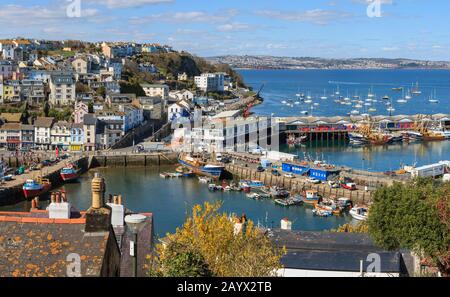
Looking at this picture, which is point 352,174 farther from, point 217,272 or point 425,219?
point 217,272

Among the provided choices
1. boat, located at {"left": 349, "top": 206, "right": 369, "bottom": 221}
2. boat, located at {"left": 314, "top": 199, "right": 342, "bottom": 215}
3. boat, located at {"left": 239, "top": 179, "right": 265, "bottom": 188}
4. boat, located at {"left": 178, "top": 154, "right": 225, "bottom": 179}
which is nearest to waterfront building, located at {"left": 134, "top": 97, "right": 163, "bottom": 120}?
boat, located at {"left": 178, "top": 154, "right": 225, "bottom": 179}

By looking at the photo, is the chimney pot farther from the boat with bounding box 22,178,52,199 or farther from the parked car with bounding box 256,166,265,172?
the parked car with bounding box 256,166,265,172

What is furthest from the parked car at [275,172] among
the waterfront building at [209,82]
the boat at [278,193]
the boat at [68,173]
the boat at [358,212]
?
the waterfront building at [209,82]

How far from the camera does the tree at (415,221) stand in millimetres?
8406

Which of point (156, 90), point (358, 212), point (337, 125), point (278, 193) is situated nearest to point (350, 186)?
point (278, 193)

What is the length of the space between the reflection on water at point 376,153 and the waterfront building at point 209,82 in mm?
24985

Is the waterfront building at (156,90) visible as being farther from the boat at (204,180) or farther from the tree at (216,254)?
the tree at (216,254)

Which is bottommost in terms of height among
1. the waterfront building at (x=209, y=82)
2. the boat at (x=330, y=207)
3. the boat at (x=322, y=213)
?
the boat at (x=322, y=213)

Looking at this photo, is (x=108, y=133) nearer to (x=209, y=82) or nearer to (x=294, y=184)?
(x=294, y=184)

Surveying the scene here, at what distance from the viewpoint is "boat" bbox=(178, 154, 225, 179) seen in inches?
1006

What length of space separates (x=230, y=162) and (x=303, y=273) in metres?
19.0

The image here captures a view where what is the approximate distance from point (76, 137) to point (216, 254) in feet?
83.2

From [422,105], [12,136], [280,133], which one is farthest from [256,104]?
[12,136]

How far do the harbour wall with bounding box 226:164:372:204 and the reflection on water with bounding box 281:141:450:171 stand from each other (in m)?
5.67
